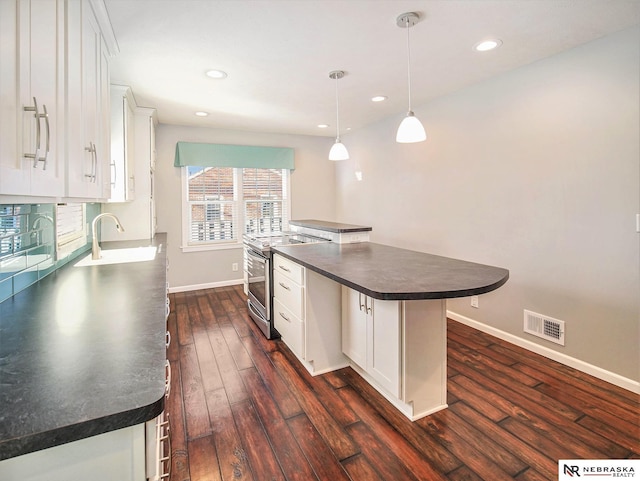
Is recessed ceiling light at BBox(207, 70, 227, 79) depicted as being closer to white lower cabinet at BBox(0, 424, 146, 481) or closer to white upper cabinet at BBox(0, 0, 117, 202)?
white upper cabinet at BBox(0, 0, 117, 202)

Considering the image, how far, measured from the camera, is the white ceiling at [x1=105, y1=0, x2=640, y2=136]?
1.96 m

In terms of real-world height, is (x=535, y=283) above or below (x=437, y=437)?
above

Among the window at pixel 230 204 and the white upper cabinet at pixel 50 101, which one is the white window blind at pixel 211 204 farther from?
the white upper cabinet at pixel 50 101

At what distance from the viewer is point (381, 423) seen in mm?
1970

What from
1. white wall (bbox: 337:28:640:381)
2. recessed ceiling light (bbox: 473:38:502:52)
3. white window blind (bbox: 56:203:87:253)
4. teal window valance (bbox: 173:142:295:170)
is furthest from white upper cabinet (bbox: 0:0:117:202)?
teal window valance (bbox: 173:142:295:170)

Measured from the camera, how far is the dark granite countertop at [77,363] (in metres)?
0.69

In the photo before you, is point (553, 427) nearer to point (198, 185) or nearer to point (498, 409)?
point (498, 409)

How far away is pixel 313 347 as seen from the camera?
2.56 metres

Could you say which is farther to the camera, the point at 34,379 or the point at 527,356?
the point at 527,356

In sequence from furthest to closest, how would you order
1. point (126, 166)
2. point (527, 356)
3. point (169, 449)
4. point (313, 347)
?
point (126, 166) → point (527, 356) → point (313, 347) → point (169, 449)

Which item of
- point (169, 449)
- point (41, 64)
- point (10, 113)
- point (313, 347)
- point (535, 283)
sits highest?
point (41, 64)

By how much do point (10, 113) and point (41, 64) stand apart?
30 cm

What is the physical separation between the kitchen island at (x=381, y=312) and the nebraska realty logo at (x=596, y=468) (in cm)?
65

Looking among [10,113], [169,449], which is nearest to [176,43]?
[10,113]
